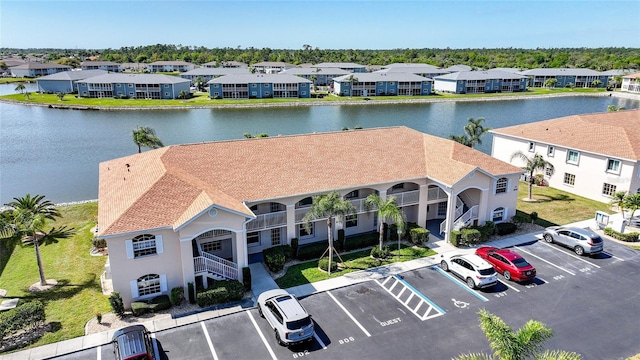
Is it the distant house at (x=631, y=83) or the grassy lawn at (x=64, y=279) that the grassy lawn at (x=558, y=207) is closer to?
the grassy lawn at (x=64, y=279)

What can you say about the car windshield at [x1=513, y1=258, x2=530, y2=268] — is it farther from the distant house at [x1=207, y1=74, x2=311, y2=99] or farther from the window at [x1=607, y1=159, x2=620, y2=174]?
the distant house at [x1=207, y1=74, x2=311, y2=99]

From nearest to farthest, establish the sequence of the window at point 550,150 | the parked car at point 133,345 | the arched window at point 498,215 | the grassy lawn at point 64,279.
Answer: the parked car at point 133,345 < the grassy lawn at point 64,279 < the arched window at point 498,215 < the window at point 550,150

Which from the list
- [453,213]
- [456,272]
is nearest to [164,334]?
[456,272]

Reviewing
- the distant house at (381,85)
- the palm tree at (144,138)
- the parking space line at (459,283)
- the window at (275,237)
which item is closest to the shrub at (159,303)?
the window at (275,237)

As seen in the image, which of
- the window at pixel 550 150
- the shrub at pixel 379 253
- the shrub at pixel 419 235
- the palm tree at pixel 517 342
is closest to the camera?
the palm tree at pixel 517 342

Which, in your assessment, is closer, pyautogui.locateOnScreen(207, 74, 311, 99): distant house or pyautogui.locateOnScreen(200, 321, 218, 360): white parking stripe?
pyautogui.locateOnScreen(200, 321, 218, 360): white parking stripe

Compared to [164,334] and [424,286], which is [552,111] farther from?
[164,334]

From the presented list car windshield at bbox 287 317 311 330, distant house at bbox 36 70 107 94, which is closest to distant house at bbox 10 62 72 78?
distant house at bbox 36 70 107 94
